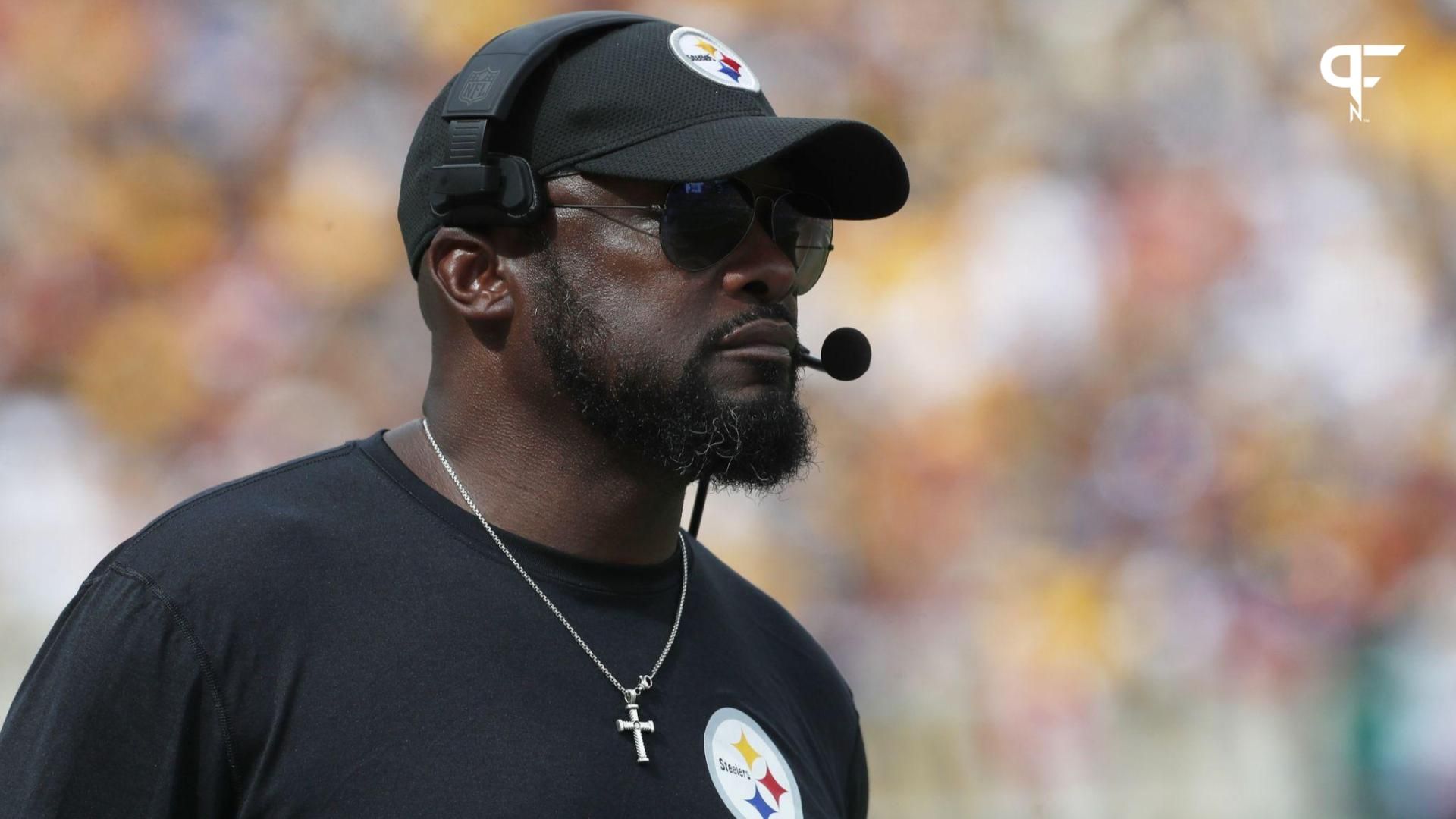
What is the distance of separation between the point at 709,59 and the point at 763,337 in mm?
368

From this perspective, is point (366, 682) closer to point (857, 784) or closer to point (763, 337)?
point (763, 337)

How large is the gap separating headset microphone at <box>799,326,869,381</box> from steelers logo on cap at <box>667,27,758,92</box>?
353mm

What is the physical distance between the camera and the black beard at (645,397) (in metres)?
Result: 1.77

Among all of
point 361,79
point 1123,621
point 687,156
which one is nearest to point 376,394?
point 361,79

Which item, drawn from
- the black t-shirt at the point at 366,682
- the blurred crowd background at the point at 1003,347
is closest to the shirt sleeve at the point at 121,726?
the black t-shirt at the point at 366,682

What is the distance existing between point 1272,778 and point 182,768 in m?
3.20

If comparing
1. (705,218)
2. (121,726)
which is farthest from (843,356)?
(121,726)

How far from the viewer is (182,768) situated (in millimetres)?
1448

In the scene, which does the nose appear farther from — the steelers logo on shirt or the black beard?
the steelers logo on shirt

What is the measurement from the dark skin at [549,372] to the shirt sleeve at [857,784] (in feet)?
1.57

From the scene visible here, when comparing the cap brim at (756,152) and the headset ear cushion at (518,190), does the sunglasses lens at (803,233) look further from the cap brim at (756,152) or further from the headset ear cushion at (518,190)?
the headset ear cushion at (518,190)

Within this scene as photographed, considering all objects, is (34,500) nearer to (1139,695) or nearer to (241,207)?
(241,207)

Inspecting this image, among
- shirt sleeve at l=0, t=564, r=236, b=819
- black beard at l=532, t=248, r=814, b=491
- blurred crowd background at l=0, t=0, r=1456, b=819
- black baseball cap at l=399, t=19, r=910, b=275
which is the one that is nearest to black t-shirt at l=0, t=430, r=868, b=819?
shirt sleeve at l=0, t=564, r=236, b=819

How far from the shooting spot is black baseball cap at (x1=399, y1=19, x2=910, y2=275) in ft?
5.83
